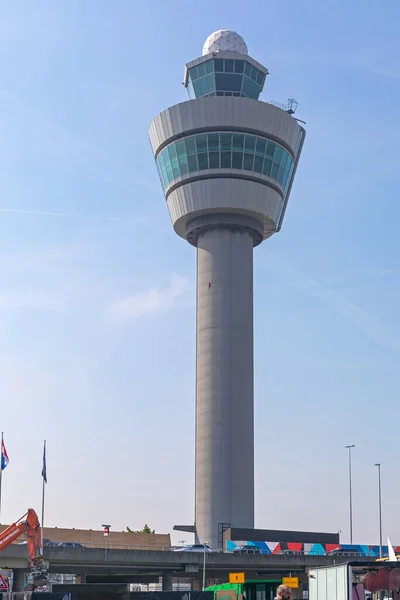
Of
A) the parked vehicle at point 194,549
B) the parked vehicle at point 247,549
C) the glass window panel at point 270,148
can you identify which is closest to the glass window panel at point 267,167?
the glass window panel at point 270,148

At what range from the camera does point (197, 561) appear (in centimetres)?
7806

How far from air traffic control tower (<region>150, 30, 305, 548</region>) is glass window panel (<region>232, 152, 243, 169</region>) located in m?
0.11

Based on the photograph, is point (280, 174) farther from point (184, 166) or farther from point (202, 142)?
point (184, 166)

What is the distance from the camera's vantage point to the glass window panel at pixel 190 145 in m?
95.1

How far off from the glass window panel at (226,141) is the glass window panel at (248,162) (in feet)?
6.98

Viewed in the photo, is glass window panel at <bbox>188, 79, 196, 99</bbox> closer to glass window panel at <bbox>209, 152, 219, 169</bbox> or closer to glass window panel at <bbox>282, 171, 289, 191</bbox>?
glass window panel at <bbox>209, 152, 219, 169</bbox>

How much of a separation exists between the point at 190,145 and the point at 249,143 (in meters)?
6.63

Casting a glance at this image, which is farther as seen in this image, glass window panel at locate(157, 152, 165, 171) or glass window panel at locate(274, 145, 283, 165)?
glass window panel at locate(157, 152, 165, 171)

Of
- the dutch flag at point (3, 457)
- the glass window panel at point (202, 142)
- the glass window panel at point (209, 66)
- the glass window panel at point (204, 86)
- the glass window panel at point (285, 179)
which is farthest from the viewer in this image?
the glass window panel at point (204, 86)

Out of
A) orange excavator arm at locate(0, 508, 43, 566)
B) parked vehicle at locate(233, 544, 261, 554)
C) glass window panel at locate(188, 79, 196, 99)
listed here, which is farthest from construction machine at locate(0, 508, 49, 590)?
glass window panel at locate(188, 79, 196, 99)

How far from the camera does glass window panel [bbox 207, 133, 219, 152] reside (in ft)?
309

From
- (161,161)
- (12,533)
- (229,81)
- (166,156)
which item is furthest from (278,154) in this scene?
(12,533)

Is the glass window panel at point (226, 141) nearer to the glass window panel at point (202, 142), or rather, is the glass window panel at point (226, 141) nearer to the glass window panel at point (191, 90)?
the glass window panel at point (202, 142)

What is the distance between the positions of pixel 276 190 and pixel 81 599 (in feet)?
203
